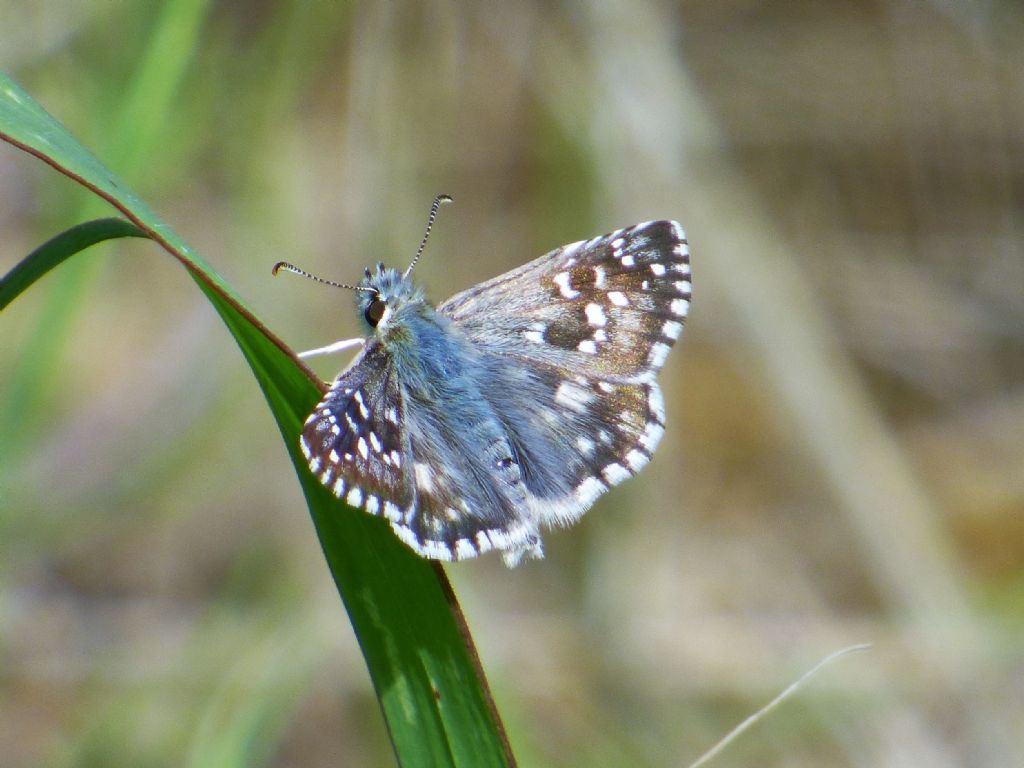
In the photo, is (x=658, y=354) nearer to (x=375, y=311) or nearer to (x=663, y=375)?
(x=375, y=311)

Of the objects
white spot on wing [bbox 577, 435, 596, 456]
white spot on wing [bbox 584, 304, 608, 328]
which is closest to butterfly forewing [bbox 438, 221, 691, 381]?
white spot on wing [bbox 584, 304, 608, 328]

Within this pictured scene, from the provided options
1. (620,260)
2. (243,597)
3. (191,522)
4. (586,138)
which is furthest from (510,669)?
(620,260)

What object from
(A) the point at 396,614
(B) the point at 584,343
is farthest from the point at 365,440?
(B) the point at 584,343

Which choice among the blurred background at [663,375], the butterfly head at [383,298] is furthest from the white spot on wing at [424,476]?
A: the blurred background at [663,375]

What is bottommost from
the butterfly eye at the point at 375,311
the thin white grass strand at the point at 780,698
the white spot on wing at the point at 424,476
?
the thin white grass strand at the point at 780,698

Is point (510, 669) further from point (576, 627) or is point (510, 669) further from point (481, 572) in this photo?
point (481, 572)

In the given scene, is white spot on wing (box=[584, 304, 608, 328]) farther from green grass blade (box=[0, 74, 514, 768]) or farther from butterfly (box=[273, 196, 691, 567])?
green grass blade (box=[0, 74, 514, 768])

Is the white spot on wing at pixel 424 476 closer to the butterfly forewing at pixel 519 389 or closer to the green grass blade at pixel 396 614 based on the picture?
the butterfly forewing at pixel 519 389
